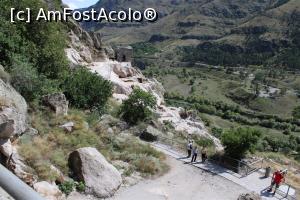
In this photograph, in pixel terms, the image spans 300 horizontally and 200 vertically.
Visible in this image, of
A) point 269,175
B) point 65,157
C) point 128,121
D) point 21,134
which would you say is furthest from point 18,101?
point 269,175

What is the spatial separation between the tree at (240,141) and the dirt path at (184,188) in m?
3.50

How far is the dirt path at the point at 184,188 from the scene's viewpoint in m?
21.0

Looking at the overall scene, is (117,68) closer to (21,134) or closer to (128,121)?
(128,121)

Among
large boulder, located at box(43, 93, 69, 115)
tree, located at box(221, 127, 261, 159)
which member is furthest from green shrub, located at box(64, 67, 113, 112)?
tree, located at box(221, 127, 261, 159)

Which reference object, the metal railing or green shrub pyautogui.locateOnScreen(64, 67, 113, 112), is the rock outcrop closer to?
green shrub pyautogui.locateOnScreen(64, 67, 113, 112)

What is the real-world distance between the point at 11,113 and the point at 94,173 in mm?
5016

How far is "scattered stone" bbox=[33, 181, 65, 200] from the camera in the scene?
17.1 metres

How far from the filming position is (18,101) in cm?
2028

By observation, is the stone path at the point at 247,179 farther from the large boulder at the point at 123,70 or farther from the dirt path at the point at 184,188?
the large boulder at the point at 123,70

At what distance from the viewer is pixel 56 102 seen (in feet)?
83.3

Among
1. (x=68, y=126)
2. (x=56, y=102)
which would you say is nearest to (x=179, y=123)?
(x=56, y=102)

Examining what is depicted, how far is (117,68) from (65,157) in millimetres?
33382

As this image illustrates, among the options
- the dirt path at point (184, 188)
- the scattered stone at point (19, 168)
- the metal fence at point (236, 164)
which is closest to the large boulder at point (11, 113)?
the scattered stone at point (19, 168)

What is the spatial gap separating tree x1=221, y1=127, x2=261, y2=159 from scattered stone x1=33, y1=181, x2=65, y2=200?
14.1 meters
